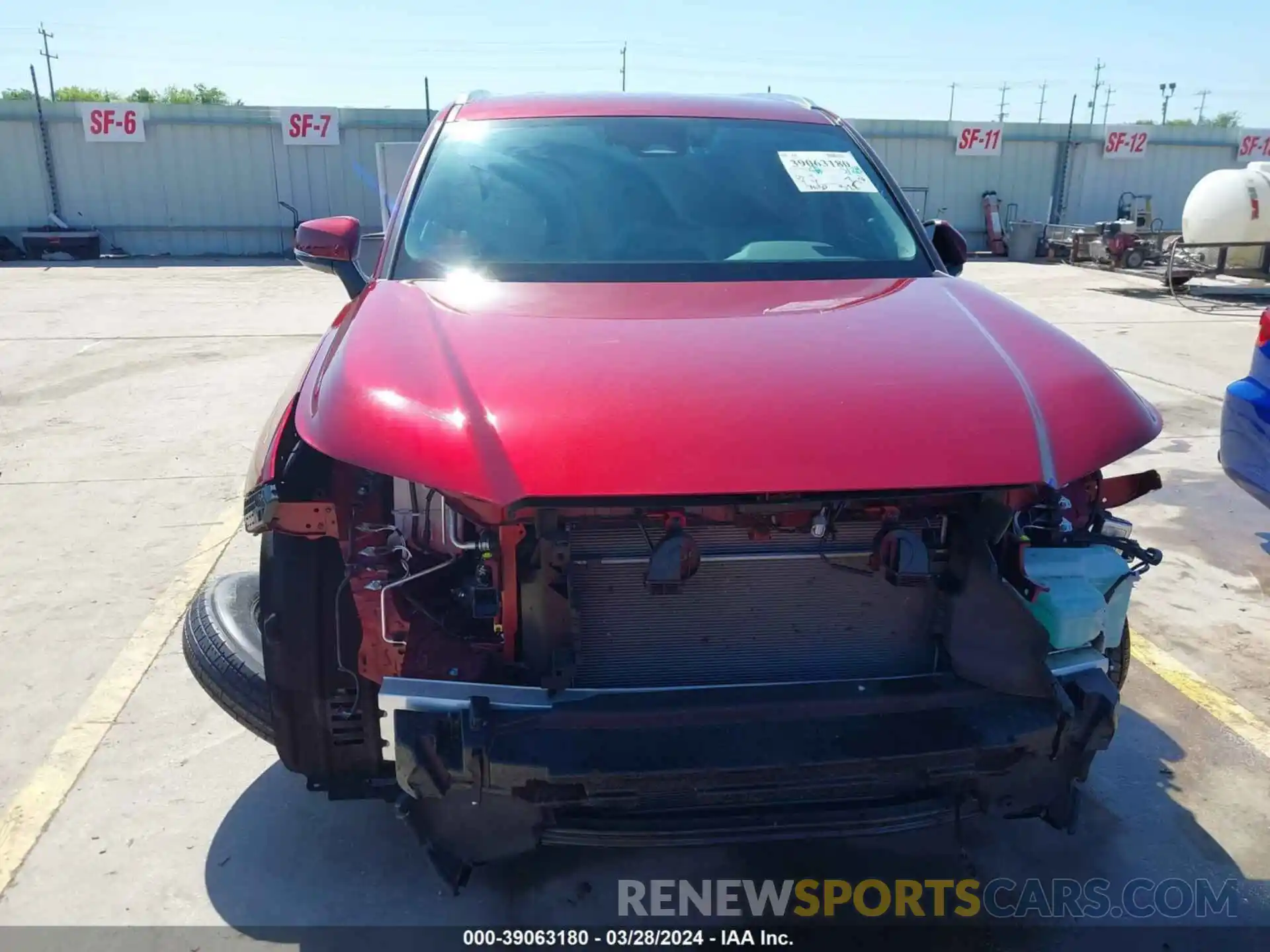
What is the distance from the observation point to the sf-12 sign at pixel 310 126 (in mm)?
22156

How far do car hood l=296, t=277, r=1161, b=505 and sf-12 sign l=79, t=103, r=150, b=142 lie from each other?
22.8m

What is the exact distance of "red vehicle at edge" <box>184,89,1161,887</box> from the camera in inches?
77.9

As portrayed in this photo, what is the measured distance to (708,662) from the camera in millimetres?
2252

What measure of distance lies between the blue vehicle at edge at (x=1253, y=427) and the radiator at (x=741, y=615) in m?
2.85

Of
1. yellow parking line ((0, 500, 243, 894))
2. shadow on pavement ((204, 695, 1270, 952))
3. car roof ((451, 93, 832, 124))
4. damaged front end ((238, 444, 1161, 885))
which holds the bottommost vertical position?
shadow on pavement ((204, 695, 1270, 952))

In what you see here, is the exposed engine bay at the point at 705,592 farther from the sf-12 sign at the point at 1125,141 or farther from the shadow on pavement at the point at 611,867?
the sf-12 sign at the point at 1125,141

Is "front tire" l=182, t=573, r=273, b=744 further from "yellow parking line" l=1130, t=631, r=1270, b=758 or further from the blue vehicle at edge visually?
the blue vehicle at edge

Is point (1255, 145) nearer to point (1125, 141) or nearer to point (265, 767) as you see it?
point (1125, 141)

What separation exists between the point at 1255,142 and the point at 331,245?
1111 inches

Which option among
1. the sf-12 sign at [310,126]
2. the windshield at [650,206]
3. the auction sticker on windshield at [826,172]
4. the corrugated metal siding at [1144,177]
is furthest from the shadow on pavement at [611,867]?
the corrugated metal siding at [1144,177]

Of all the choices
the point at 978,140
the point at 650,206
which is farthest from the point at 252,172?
the point at 650,206

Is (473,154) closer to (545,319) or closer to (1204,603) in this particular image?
(545,319)

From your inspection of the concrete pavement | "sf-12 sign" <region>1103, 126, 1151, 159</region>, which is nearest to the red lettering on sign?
"sf-12 sign" <region>1103, 126, 1151, 159</region>

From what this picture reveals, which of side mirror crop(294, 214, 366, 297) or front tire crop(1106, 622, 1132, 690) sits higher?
side mirror crop(294, 214, 366, 297)
